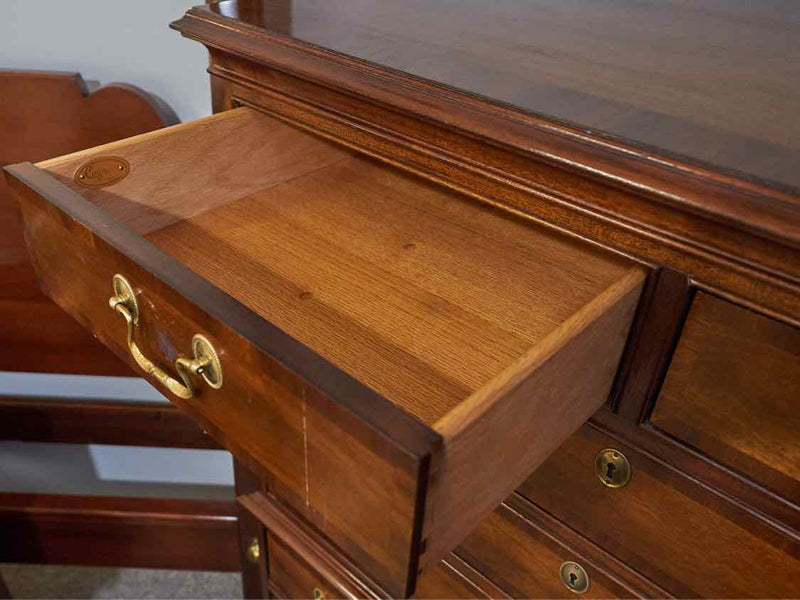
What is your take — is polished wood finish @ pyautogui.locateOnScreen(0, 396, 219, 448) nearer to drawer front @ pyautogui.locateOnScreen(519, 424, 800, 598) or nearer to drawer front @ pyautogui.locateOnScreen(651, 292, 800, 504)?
→ drawer front @ pyautogui.locateOnScreen(519, 424, 800, 598)

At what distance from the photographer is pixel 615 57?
534 millimetres

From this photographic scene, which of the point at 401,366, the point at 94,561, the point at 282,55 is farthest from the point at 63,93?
the point at 94,561

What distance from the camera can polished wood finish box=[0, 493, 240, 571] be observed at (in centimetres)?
113

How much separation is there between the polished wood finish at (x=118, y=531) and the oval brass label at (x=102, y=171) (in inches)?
29.5

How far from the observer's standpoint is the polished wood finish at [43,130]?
2.74 feet

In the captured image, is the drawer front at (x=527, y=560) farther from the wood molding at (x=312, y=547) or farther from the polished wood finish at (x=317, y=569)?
the wood molding at (x=312, y=547)

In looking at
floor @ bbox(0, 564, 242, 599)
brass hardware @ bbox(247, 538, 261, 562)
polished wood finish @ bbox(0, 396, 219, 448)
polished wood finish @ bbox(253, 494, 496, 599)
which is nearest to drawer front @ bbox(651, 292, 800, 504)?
polished wood finish @ bbox(253, 494, 496, 599)

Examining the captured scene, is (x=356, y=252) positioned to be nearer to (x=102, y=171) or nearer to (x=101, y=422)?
(x=102, y=171)

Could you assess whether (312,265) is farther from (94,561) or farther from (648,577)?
(94,561)

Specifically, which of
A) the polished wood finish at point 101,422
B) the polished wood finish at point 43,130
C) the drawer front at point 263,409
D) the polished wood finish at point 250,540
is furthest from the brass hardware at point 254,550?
the drawer front at point 263,409

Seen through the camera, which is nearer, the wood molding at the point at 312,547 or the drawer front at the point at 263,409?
the drawer front at the point at 263,409

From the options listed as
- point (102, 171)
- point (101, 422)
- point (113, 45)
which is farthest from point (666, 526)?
point (101, 422)

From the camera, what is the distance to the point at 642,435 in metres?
0.47

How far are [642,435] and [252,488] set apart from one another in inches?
18.4
